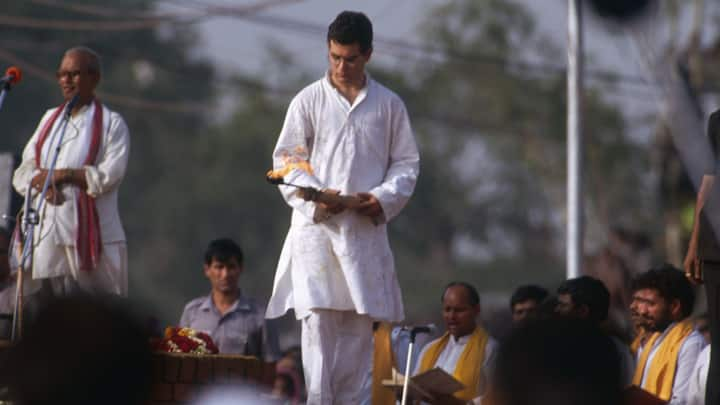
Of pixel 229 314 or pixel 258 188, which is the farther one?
pixel 258 188

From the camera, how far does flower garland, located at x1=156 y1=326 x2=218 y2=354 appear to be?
7.66m

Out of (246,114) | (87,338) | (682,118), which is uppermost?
(246,114)

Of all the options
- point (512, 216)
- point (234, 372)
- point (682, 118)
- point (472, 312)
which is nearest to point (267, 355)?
point (472, 312)

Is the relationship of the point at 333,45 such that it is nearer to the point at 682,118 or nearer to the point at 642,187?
the point at 682,118

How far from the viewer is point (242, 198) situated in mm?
45375

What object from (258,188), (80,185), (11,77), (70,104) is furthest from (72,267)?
(258,188)

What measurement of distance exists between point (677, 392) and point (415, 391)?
4.73 ft

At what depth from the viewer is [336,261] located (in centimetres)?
756

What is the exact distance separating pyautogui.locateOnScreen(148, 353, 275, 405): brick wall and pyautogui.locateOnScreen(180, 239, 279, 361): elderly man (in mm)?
1603

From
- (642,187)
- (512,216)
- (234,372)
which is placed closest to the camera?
(234,372)

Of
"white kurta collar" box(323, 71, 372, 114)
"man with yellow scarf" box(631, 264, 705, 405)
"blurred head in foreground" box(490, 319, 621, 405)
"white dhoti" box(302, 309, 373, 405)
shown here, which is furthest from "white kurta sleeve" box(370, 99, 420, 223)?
"blurred head in foreground" box(490, 319, 621, 405)

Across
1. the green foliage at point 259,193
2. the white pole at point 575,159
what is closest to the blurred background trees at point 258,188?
the green foliage at point 259,193

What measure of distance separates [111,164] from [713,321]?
12.5 feet

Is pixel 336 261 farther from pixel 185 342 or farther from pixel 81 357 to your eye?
pixel 81 357
